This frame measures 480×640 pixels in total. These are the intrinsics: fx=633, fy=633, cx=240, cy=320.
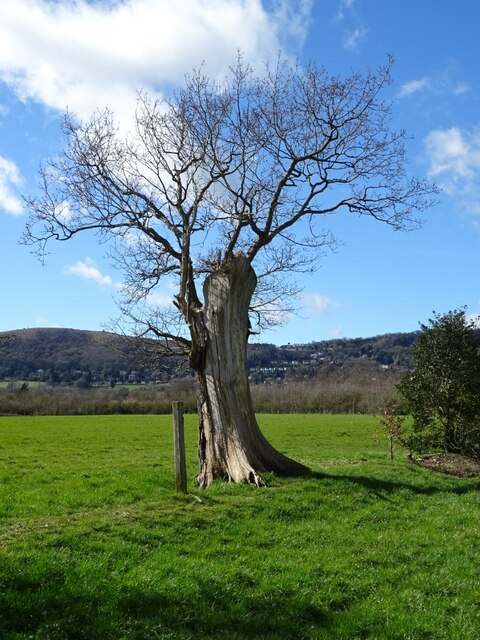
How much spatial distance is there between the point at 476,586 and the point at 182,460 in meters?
6.55

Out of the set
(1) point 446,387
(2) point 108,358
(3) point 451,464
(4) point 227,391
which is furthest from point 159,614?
(2) point 108,358

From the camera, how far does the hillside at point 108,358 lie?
126562 mm

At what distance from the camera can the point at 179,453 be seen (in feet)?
44.3

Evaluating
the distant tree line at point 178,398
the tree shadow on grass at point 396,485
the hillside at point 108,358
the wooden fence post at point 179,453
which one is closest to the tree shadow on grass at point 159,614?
the wooden fence post at point 179,453

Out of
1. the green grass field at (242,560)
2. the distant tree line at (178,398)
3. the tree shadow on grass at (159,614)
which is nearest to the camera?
the tree shadow on grass at (159,614)

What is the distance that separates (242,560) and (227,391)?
6517 millimetres

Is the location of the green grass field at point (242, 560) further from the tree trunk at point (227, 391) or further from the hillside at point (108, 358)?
the hillside at point (108, 358)

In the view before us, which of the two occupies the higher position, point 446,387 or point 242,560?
point 446,387

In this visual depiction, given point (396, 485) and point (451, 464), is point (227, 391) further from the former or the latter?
point (451, 464)

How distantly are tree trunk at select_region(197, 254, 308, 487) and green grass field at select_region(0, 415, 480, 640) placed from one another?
1079 millimetres

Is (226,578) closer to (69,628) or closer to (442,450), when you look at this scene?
(69,628)

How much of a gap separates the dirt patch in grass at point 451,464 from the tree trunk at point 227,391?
6730mm

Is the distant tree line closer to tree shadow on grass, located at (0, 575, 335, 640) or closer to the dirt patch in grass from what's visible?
the dirt patch in grass

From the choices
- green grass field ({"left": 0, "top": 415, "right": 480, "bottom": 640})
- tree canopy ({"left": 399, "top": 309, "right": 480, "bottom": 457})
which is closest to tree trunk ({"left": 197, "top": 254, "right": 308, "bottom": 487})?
green grass field ({"left": 0, "top": 415, "right": 480, "bottom": 640})
